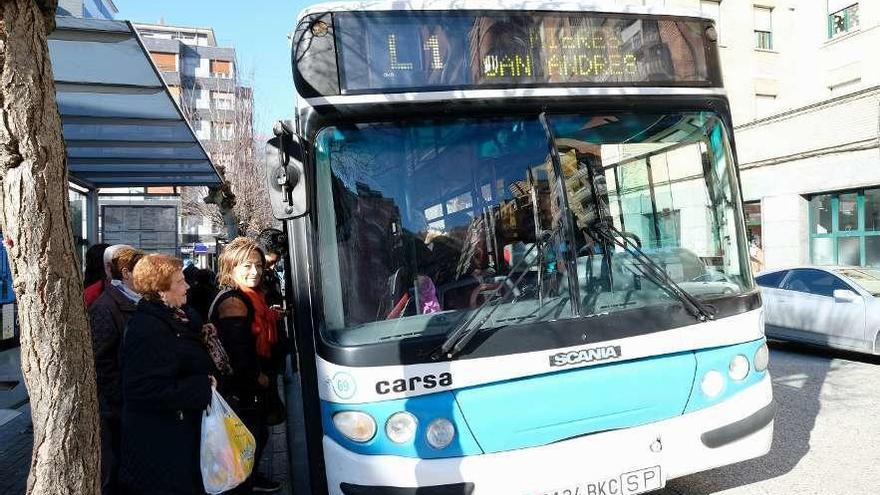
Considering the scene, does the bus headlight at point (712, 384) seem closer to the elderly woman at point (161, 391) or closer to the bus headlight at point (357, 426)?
the bus headlight at point (357, 426)

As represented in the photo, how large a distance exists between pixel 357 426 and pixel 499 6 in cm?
244

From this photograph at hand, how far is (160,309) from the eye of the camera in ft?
11.0

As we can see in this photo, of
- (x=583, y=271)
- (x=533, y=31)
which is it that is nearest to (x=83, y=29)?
(x=533, y=31)

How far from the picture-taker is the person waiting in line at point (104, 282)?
4.48m

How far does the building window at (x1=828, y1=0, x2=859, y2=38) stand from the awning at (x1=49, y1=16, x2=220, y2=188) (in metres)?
17.3

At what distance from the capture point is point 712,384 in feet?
11.9

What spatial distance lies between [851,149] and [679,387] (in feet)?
48.3

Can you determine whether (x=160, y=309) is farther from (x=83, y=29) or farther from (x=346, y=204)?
(x=83, y=29)

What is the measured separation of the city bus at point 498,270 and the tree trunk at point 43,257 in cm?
118

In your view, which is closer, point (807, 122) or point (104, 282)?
point (104, 282)

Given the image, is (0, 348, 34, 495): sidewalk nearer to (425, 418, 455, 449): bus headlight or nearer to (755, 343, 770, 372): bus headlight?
(425, 418, 455, 449): bus headlight

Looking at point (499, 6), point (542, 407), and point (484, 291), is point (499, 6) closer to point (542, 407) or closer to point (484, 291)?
point (484, 291)

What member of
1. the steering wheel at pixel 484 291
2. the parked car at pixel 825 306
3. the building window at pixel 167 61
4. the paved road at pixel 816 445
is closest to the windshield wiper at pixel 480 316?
the steering wheel at pixel 484 291

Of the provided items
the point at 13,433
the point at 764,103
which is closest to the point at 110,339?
the point at 13,433
